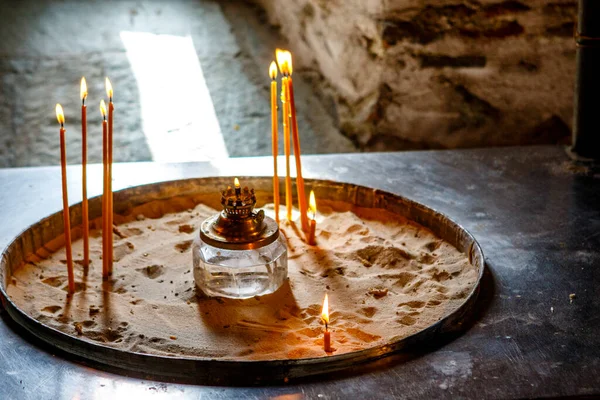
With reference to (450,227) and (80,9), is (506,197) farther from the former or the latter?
(80,9)

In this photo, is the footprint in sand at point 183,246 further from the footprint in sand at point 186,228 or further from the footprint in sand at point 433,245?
the footprint in sand at point 433,245

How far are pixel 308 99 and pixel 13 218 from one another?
2.38m

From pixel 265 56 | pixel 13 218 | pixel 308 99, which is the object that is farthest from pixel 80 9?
pixel 13 218

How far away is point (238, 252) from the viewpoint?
1.83 m

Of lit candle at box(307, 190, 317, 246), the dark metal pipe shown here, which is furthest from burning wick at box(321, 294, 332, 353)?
the dark metal pipe

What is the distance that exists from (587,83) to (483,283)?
1216mm

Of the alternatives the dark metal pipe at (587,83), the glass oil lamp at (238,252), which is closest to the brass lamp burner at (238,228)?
the glass oil lamp at (238,252)

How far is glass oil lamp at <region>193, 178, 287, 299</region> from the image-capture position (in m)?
1.81

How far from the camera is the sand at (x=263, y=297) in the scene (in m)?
1.69

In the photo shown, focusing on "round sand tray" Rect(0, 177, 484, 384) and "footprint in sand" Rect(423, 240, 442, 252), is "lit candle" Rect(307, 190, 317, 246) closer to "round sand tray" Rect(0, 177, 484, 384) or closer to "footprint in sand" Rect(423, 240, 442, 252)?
"round sand tray" Rect(0, 177, 484, 384)

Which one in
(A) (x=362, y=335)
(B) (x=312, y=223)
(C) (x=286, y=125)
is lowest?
(A) (x=362, y=335)

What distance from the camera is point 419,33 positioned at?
3.62 metres

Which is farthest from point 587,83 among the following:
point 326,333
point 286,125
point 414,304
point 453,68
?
point 326,333

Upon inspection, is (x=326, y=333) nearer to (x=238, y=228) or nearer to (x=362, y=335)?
A: (x=362, y=335)
